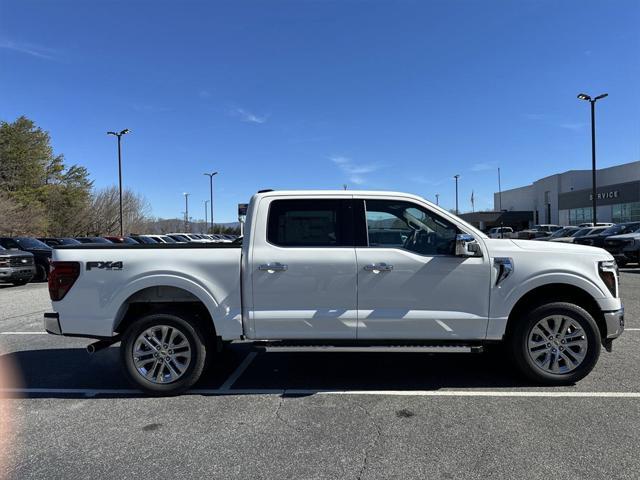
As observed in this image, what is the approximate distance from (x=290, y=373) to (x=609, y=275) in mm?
3531

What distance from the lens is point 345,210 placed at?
198 inches

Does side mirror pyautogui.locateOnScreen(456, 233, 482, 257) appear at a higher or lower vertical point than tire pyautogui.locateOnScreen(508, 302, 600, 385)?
higher

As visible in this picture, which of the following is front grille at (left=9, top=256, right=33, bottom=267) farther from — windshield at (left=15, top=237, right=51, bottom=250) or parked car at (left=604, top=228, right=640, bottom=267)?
parked car at (left=604, top=228, right=640, bottom=267)

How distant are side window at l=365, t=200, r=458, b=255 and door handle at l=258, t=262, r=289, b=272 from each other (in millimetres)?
911

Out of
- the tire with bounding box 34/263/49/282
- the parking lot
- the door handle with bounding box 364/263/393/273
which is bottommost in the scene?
the parking lot

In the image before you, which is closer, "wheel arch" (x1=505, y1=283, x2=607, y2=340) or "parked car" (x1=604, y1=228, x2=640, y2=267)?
"wheel arch" (x1=505, y1=283, x2=607, y2=340)

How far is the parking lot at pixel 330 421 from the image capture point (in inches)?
135

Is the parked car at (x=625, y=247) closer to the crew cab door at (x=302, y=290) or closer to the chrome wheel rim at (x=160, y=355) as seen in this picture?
the crew cab door at (x=302, y=290)

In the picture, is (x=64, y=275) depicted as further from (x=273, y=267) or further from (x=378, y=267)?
(x=378, y=267)

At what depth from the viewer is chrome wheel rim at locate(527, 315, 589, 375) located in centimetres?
488

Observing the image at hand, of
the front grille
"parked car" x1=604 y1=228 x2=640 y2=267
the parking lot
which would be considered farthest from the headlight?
the front grille

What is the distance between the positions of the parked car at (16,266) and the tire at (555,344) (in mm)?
16029

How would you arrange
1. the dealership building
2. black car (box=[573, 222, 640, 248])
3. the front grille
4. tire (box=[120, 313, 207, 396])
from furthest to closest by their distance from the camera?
the dealership building, black car (box=[573, 222, 640, 248]), the front grille, tire (box=[120, 313, 207, 396])

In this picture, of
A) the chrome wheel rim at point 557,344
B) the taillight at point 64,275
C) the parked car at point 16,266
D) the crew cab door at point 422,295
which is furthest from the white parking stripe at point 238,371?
the parked car at point 16,266
